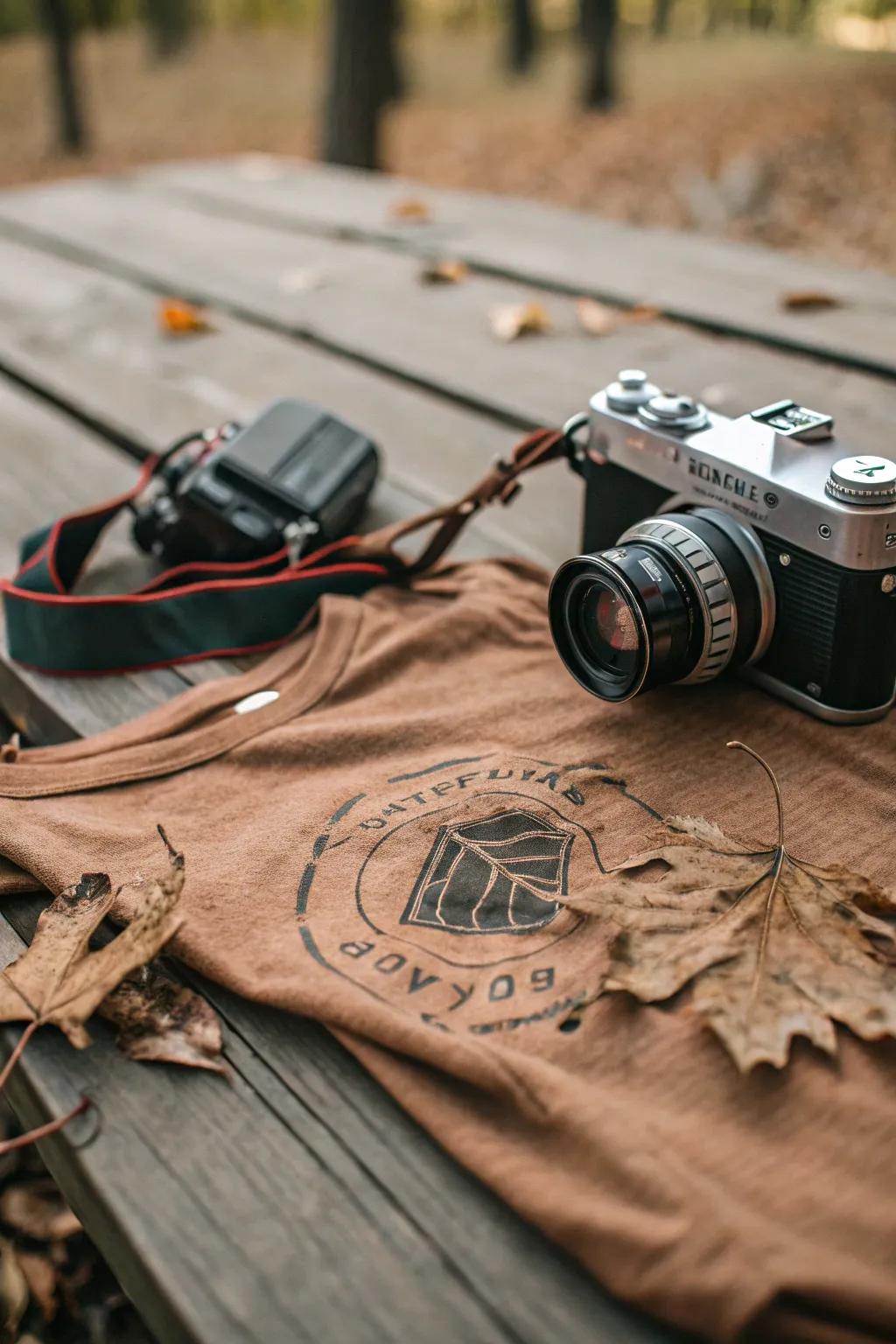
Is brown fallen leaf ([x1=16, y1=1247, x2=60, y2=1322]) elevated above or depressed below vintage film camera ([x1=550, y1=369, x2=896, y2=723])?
below

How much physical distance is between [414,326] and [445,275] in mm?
216

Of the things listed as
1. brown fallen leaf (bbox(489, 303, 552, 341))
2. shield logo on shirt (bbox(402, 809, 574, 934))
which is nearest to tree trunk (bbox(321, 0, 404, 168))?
brown fallen leaf (bbox(489, 303, 552, 341))

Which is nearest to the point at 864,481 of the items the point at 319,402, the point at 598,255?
the point at 319,402

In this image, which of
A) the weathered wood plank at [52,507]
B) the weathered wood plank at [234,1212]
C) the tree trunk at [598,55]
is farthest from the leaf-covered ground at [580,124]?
the weathered wood plank at [234,1212]

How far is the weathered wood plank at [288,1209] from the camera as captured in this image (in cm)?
60

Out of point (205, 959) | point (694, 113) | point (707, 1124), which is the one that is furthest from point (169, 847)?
point (694, 113)

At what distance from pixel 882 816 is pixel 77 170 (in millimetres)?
7227

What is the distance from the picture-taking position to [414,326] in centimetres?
198

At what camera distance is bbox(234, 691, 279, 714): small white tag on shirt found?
1021 millimetres

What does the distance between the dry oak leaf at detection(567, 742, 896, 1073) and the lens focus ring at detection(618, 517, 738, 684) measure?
0.18 meters

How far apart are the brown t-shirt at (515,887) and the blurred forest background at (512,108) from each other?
3529mm

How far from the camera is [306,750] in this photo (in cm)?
97

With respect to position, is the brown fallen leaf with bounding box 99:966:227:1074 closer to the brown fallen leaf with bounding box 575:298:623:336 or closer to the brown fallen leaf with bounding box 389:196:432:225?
the brown fallen leaf with bounding box 575:298:623:336

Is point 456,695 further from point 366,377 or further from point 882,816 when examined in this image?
point 366,377
